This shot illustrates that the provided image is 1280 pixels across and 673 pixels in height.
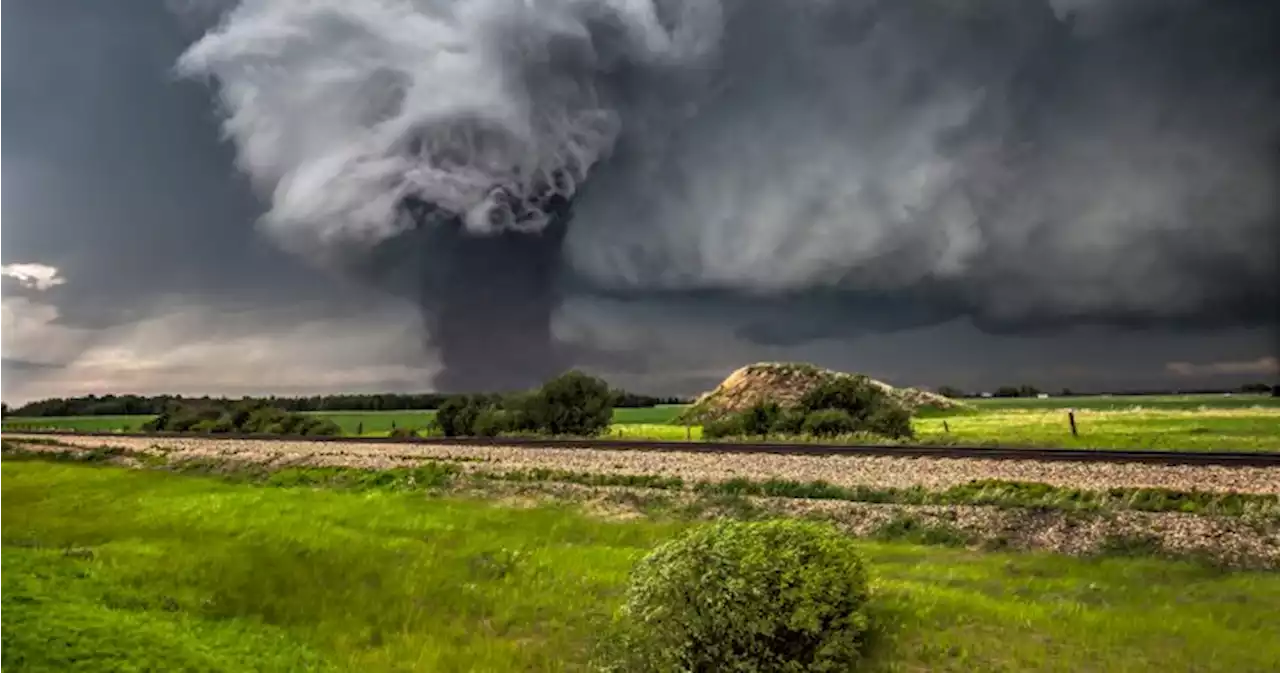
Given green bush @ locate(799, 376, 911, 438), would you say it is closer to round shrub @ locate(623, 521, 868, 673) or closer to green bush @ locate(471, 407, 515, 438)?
green bush @ locate(471, 407, 515, 438)

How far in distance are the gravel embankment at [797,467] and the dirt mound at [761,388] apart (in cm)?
3601

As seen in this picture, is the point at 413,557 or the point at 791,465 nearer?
the point at 413,557

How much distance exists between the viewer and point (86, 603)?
32.9 feet

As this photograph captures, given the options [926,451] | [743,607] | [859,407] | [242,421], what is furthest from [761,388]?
[743,607]

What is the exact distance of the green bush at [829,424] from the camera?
43.8 m

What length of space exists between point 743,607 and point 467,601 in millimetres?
6285

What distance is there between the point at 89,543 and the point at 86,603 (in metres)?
11.6

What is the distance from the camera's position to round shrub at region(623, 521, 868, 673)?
1019 centimetres

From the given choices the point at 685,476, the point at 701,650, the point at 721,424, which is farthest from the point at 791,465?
the point at 721,424

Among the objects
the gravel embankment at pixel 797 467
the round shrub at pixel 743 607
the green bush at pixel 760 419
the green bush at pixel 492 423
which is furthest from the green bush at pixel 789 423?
the round shrub at pixel 743 607

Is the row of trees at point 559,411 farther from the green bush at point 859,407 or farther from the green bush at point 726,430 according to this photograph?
the green bush at point 859,407

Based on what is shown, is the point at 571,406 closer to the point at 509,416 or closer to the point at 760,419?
the point at 509,416

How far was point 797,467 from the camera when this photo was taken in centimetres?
2636

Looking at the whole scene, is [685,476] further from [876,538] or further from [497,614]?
[497,614]
